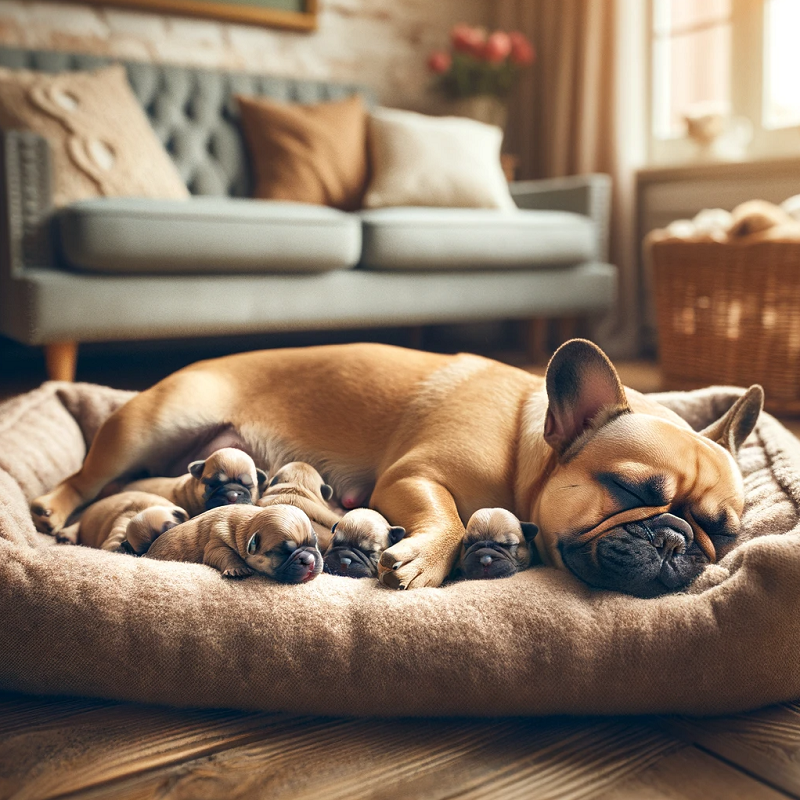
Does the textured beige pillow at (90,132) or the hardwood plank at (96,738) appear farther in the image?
the textured beige pillow at (90,132)

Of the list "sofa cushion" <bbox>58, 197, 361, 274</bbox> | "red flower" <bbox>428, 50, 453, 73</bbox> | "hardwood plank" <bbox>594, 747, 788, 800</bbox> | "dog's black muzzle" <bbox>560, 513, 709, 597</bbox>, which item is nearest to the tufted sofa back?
"sofa cushion" <bbox>58, 197, 361, 274</bbox>

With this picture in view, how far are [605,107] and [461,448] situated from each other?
3.43 meters

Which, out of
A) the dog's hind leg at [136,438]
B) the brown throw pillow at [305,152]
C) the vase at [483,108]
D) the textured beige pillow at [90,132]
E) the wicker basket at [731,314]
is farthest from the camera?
the vase at [483,108]

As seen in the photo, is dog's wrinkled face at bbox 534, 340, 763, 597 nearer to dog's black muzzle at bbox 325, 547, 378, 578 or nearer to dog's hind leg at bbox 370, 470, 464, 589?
dog's hind leg at bbox 370, 470, 464, 589

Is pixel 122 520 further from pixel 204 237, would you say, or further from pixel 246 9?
pixel 246 9

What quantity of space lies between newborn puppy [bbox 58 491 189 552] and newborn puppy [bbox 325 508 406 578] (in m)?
0.25

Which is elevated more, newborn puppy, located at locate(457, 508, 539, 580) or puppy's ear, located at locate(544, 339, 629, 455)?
puppy's ear, located at locate(544, 339, 629, 455)

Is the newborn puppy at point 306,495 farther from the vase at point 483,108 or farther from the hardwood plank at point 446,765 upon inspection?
the vase at point 483,108

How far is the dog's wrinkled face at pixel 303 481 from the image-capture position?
1.36 m

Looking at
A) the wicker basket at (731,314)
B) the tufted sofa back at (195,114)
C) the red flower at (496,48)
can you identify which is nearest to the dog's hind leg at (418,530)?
the wicker basket at (731,314)

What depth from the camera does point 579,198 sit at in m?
3.68

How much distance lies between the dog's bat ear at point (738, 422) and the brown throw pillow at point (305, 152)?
252cm

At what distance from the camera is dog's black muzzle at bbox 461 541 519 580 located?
1.12 meters

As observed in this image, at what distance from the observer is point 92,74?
127 inches
